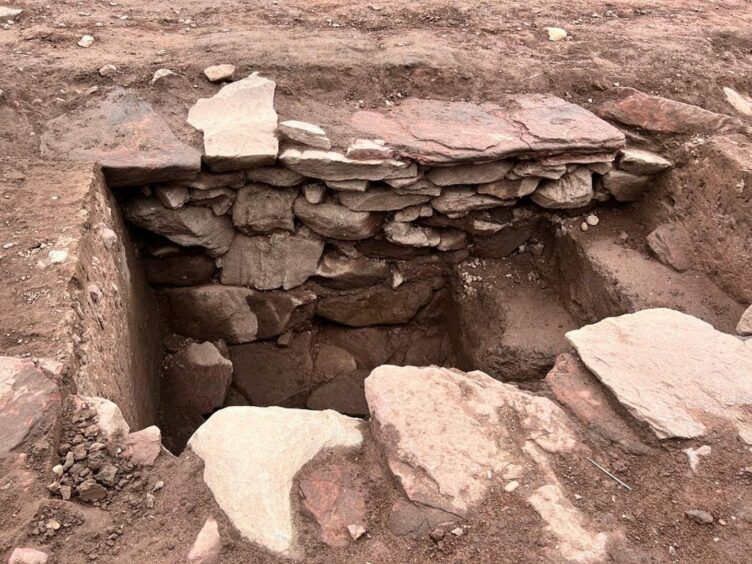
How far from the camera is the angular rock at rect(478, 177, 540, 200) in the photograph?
3.89 m

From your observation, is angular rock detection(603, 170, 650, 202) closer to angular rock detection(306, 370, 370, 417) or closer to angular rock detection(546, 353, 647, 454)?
angular rock detection(546, 353, 647, 454)

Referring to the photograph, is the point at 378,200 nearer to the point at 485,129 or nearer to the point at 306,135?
the point at 306,135

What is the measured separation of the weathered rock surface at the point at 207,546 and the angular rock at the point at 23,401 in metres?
0.61

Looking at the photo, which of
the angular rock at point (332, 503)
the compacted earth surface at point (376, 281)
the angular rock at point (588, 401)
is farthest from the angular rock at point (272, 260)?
the angular rock at point (332, 503)

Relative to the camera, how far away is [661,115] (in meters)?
4.04

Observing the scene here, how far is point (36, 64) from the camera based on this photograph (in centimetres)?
384

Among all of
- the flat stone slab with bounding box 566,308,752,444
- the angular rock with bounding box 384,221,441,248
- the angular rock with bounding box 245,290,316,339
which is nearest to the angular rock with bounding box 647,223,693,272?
the flat stone slab with bounding box 566,308,752,444

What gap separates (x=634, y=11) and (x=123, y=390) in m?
4.84

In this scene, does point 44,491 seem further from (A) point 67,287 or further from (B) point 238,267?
(B) point 238,267

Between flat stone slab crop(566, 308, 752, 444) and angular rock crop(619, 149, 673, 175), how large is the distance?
129 centimetres

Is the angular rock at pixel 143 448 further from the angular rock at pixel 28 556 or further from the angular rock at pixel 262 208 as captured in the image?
the angular rock at pixel 262 208

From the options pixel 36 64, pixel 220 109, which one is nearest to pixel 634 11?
pixel 220 109

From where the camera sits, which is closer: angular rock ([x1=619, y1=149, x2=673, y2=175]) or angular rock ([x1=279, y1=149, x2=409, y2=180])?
angular rock ([x1=279, y1=149, x2=409, y2=180])

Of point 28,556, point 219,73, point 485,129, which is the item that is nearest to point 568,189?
point 485,129
